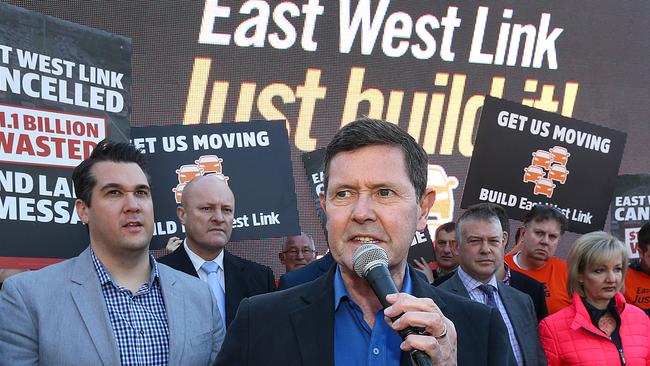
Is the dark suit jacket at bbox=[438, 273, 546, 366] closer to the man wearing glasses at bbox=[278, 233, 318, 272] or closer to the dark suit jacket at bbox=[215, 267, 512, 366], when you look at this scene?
the man wearing glasses at bbox=[278, 233, 318, 272]

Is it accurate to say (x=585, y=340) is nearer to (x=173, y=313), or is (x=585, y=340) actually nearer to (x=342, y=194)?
(x=173, y=313)

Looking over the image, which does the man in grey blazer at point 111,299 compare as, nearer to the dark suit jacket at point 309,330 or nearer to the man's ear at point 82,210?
the man's ear at point 82,210

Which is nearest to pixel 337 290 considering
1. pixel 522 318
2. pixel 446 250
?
pixel 522 318

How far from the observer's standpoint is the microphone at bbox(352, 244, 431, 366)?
154 centimetres

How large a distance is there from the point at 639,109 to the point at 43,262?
5.97 metres

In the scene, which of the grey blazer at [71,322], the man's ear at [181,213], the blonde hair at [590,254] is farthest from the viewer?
the man's ear at [181,213]

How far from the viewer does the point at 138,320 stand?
2.97m

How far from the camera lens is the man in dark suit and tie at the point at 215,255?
4.26 m

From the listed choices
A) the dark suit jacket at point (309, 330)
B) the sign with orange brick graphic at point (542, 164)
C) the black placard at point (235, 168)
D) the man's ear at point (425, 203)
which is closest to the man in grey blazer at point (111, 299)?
the dark suit jacket at point (309, 330)

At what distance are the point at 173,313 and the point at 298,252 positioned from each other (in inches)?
124

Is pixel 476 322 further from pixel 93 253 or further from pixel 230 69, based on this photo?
pixel 230 69

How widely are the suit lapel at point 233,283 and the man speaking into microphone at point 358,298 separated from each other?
2263mm

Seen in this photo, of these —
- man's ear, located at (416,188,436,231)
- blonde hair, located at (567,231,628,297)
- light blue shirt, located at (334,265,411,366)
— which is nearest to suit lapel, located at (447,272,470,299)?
blonde hair, located at (567,231,628,297)

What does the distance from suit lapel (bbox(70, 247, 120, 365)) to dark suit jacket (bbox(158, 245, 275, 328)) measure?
1211mm
